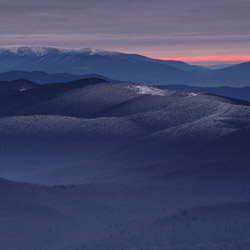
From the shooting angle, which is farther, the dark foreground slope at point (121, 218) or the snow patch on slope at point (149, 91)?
the snow patch on slope at point (149, 91)

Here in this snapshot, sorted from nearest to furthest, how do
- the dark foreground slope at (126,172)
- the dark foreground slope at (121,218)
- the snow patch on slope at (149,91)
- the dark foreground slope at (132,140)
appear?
1. the dark foreground slope at (121,218)
2. the dark foreground slope at (126,172)
3. the dark foreground slope at (132,140)
4. the snow patch on slope at (149,91)

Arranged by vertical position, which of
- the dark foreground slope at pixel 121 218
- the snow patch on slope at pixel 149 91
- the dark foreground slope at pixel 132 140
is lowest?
the dark foreground slope at pixel 121 218

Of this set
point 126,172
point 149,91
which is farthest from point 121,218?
point 149,91

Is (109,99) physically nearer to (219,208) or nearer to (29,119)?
(29,119)

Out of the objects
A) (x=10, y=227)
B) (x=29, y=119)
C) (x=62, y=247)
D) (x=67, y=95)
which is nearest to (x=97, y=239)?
(x=62, y=247)

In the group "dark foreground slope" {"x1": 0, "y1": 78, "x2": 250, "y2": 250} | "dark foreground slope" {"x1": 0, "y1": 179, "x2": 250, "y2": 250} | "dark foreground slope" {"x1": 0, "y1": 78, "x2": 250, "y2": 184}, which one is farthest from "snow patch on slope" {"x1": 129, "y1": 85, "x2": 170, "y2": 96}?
"dark foreground slope" {"x1": 0, "y1": 179, "x2": 250, "y2": 250}

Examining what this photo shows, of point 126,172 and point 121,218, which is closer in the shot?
point 121,218

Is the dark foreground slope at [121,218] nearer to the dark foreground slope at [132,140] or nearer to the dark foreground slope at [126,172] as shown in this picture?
the dark foreground slope at [126,172]

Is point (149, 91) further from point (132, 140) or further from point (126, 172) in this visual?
point (126, 172)

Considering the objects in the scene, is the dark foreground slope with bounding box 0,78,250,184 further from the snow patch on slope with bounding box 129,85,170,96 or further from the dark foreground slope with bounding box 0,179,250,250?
the dark foreground slope with bounding box 0,179,250,250

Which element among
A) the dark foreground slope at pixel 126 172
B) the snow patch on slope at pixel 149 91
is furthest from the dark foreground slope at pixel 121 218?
the snow patch on slope at pixel 149 91
